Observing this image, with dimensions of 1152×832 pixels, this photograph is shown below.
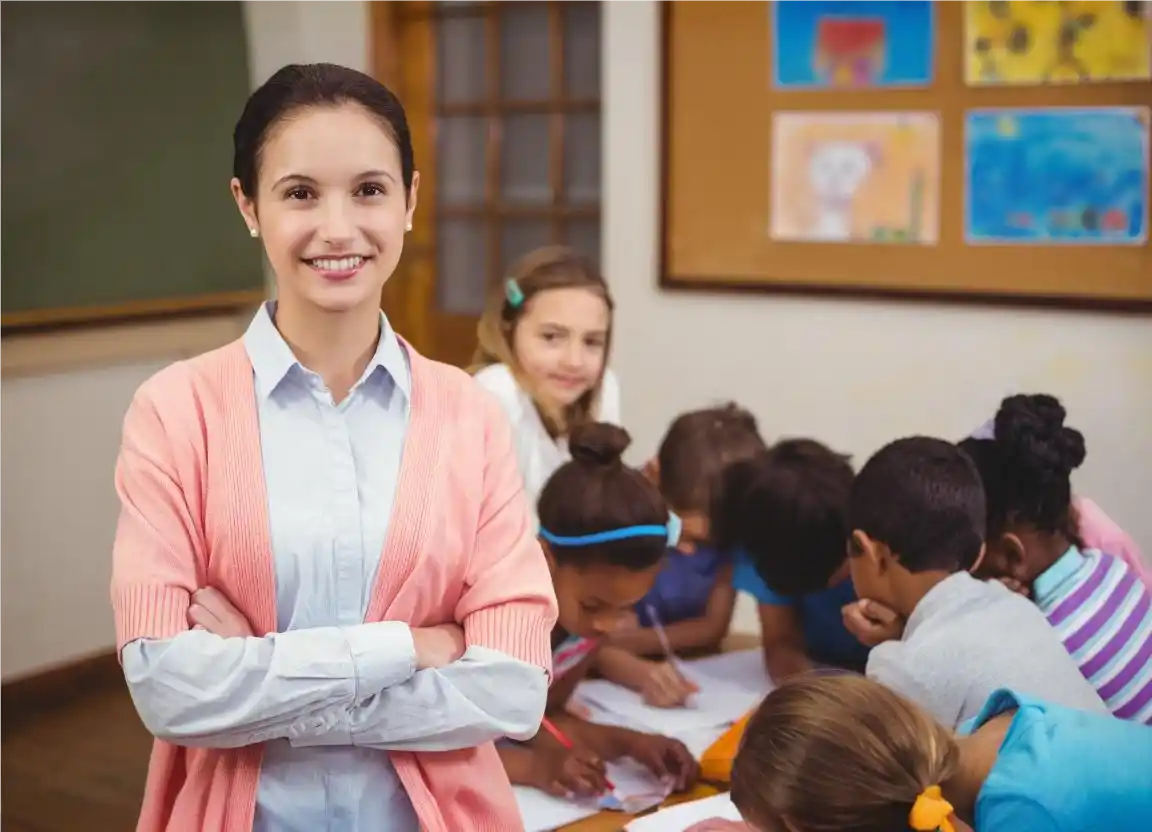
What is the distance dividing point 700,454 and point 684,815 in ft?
2.65

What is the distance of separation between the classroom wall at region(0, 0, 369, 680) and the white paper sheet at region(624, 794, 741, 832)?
8.05 feet

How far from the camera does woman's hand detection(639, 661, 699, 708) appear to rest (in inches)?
81.0

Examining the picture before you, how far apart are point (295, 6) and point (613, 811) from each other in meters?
3.26

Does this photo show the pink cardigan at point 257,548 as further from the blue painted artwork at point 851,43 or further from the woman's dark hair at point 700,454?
the blue painted artwork at point 851,43

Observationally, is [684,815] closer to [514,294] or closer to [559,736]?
[559,736]

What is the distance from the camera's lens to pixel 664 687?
2.08 m

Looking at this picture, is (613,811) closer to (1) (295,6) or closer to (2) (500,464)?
(2) (500,464)

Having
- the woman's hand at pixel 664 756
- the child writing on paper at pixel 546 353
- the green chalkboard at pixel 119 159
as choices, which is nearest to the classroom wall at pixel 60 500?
the green chalkboard at pixel 119 159

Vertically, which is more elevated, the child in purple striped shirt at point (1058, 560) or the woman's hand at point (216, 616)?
the woman's hand at point (216, 616)

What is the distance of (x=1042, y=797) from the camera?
1398 mm

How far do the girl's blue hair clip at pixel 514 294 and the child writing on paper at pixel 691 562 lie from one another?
356mm

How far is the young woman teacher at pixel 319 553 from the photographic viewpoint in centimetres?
118

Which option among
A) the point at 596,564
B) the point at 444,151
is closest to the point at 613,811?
the point at 596,564

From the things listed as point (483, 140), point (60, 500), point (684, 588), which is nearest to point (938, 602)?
point (684, 588)
